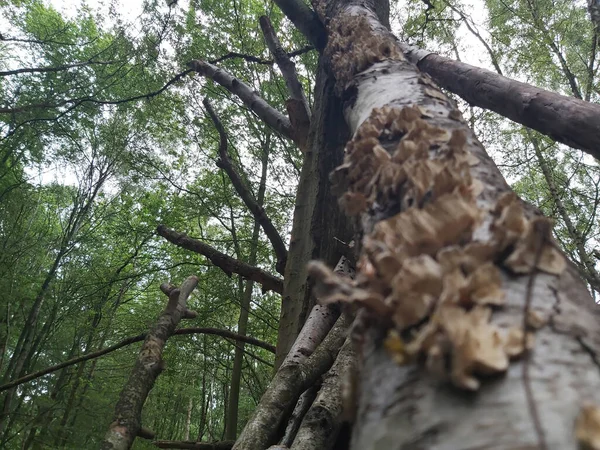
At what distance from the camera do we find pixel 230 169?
374 centimetres

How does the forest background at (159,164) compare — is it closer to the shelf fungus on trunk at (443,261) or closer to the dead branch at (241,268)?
the dead branch at (241,268)

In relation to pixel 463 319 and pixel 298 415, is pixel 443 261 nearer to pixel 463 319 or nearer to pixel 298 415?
pixel 463 319

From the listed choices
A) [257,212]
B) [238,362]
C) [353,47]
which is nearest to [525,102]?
[353,47]

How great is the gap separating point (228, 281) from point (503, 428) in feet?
20.5

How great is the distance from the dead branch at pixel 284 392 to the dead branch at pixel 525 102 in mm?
1161

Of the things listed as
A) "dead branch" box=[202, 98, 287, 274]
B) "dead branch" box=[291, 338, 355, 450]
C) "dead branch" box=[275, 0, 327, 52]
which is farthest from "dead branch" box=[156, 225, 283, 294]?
"dead branch" box=[275, 0, 327, 52]

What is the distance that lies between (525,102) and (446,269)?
1390 mm

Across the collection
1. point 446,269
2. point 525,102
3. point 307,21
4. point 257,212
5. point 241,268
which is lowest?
point 446,269

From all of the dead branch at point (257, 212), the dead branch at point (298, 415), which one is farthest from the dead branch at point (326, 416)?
the dead branch at point (257, 212)

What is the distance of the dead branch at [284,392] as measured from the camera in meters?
1.64

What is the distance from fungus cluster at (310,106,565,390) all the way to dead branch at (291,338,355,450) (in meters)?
0.85

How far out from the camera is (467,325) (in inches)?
16.3

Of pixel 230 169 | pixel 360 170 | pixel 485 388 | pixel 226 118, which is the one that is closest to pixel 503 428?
pixel 485 388

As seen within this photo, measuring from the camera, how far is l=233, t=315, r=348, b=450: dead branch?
5.37ft
